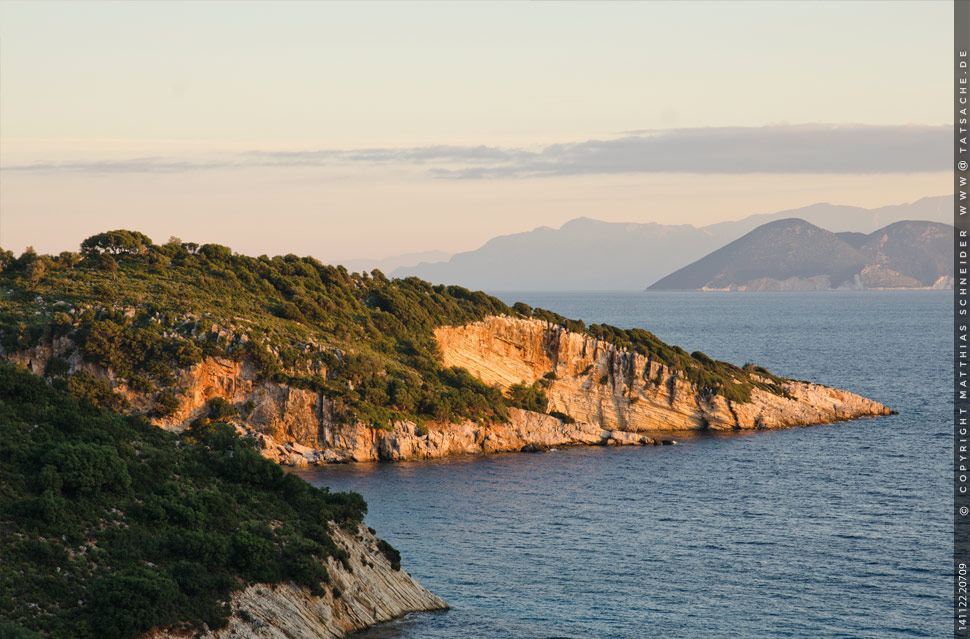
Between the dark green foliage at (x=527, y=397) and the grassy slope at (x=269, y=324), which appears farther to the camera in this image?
the dark green foliage at (x=527, y=397)

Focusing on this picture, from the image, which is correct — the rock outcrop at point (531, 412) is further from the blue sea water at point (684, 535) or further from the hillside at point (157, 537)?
the hillside at point (157, 537)

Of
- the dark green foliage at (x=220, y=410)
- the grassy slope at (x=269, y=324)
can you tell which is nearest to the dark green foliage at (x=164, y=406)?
the grassy slope at (x=269, y=324)

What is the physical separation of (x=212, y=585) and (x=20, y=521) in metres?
8.20

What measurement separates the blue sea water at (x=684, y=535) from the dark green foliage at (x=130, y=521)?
709cm

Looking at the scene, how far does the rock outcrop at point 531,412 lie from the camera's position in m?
92.0

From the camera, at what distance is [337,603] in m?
43.8

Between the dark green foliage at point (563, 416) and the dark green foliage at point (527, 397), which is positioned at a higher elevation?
the dark green foliage at point (527, 397)

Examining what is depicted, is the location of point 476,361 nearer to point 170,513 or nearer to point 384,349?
point 384,349

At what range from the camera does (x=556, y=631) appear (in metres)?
46.0

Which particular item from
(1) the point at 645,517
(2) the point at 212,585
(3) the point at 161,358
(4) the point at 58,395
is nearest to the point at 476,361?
(3) the point at 161,358

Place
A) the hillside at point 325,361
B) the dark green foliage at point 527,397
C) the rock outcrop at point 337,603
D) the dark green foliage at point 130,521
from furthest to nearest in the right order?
1. the dark green foliage at point 527,397
2. the hillside at point 325,361
3. the rock outcrop at point 337,603
4. the dark green foliage at point 130,521

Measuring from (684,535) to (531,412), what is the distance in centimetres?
4117

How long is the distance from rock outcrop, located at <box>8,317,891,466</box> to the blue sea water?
3955 millimetres

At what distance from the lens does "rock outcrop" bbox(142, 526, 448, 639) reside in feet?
129
